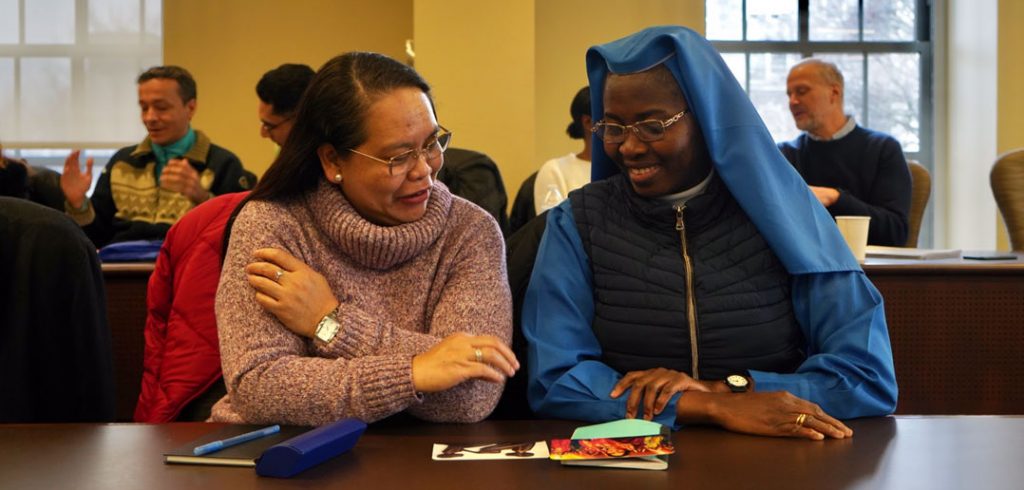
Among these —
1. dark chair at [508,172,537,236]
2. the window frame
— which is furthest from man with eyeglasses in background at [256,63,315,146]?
the window frame

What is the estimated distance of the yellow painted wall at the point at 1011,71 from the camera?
6148mm

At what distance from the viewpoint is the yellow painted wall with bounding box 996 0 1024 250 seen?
6148 mm

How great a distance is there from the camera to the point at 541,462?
138cm

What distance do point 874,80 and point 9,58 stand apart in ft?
17.9

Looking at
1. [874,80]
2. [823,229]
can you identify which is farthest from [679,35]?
[874,80]

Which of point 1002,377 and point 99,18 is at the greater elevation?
point 99,18

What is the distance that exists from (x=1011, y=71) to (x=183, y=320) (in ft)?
17.6

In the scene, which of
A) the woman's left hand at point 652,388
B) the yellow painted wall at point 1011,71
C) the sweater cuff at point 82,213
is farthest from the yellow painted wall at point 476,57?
the woman's left hand at point 652,388

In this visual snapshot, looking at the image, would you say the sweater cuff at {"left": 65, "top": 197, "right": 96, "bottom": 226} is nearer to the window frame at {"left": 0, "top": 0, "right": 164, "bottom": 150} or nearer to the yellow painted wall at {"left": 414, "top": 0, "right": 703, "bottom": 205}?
the yellow painted wall at {"left": 414, "top": 0, "right": 703, "bottom": 205}

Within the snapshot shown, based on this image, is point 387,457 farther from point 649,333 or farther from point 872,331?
point 872,331

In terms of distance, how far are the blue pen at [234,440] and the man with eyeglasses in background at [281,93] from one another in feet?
8.04

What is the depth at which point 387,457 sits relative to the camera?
1411 millimetres

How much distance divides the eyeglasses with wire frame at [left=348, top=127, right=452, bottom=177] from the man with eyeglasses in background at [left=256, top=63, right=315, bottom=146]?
2.11 metres

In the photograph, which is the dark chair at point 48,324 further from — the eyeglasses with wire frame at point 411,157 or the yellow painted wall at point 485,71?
the yellow painted wall at point 485,71
